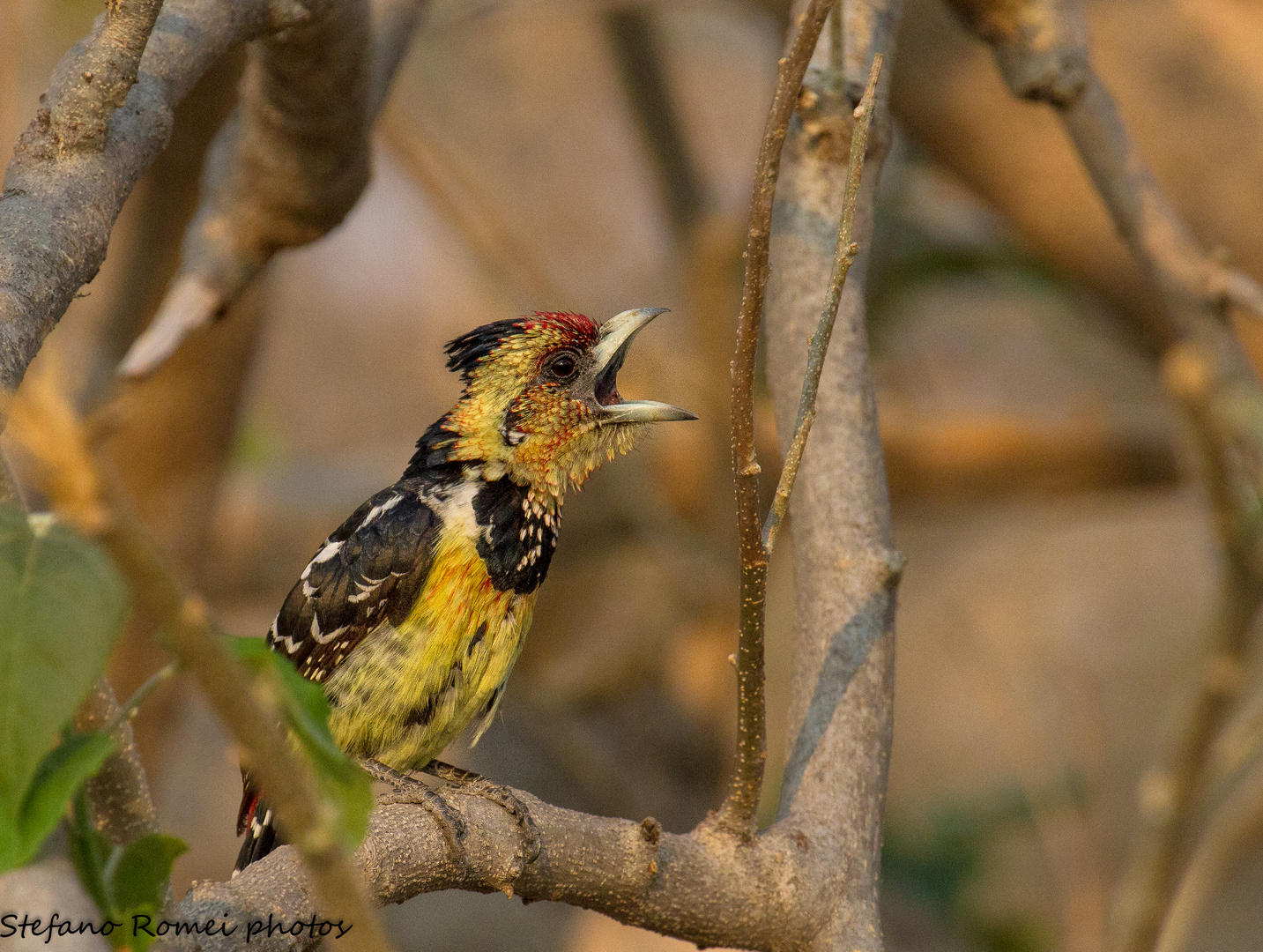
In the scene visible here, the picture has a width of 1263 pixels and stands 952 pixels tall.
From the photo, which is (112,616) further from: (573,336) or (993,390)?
(993,390)

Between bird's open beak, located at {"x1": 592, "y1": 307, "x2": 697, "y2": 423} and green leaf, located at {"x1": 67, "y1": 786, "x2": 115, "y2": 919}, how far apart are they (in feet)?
5.37

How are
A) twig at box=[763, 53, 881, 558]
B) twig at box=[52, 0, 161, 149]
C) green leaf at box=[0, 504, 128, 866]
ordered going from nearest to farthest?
green leaf at box=[0, 504, 128, 866], twig at box=[763, 53, 881, 558], twig at box=[52, 0, 161, 149]

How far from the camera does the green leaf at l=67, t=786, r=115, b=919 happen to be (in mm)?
1155

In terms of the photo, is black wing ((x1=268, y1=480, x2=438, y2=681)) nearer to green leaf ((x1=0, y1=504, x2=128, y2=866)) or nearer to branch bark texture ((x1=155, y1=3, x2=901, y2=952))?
branch bark texture ((x1=155, y1=3, x2=901, y2=952))

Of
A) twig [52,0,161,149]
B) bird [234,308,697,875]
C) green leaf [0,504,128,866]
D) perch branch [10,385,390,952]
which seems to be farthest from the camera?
bird [234,308,697,875]

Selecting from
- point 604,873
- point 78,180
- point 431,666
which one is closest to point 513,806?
point 604,873

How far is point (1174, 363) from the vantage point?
3029mm

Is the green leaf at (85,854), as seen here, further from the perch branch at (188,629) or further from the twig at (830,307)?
the twig at (830,307)

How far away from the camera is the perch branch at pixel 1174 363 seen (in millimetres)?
2348

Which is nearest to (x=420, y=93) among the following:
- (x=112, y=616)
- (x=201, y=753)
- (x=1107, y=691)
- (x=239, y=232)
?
(x=201, y=753)

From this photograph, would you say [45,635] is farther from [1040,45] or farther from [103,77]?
[1040,45]

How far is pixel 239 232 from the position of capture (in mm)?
3041

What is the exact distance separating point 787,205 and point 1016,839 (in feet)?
24.0

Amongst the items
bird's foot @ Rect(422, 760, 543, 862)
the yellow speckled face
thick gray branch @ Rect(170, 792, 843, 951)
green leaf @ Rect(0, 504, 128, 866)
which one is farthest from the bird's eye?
green leaf @ Rect(0, 504, 128, 866)
